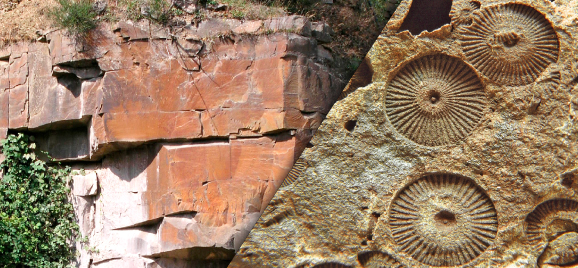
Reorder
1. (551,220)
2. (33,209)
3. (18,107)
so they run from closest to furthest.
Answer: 1. (551,220)
2. (33,209)
3. (18,107)

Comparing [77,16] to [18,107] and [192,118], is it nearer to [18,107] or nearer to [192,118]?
[18,107]

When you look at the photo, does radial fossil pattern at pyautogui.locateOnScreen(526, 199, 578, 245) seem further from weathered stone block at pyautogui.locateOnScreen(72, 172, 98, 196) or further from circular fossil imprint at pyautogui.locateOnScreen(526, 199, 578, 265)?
weathered stone block at pyautogui.locateOnScreen(72, 172, 98, 196)

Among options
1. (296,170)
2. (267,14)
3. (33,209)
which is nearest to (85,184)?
(33,209)

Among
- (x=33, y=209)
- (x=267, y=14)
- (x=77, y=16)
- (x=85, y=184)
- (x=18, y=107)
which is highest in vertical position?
(x=77, y=16)

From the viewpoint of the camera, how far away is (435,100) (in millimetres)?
2312

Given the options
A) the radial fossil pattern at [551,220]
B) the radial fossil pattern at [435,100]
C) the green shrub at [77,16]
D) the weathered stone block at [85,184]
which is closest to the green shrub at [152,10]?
the green shrub at [77,16]

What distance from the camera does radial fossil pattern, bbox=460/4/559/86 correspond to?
2242 mm

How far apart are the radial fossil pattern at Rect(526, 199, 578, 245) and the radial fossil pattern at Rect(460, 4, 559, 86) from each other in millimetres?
491

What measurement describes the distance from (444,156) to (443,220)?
0.26 m

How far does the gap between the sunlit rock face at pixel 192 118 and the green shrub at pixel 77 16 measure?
0.33 feet

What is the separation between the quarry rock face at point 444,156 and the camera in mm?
2207

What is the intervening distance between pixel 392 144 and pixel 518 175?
1.61ft

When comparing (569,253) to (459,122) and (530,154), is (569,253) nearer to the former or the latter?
(530,154)

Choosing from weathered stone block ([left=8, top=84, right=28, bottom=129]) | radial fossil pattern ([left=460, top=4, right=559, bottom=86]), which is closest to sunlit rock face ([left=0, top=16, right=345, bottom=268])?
weathered stone block ([left=8, top=84, right=28, bottom=129])
